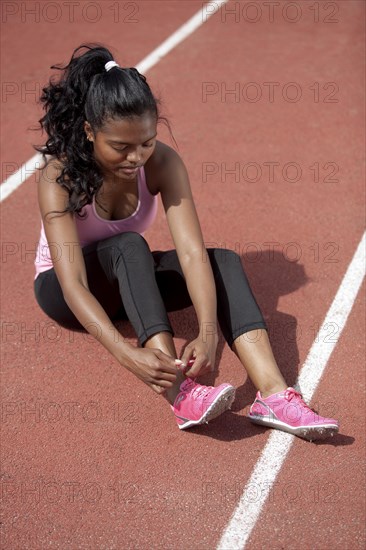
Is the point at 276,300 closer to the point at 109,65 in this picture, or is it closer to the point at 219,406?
the point at 219,406

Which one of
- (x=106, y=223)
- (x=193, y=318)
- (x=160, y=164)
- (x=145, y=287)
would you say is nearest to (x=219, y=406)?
(x=145, y=287)

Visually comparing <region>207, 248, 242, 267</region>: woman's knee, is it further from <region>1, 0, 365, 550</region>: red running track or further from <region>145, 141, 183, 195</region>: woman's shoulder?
<region>1, 0, 365, 550</region>: red running track

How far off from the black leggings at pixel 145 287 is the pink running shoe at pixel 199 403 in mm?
308

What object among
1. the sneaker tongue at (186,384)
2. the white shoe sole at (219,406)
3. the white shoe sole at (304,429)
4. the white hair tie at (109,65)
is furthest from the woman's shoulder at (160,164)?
the white shoe sole at (304,429)

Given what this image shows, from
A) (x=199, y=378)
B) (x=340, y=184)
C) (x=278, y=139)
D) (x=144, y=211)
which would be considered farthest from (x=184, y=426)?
(x=278, y=139)

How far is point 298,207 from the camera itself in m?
5.51

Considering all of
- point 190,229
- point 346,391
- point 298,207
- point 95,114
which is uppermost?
point 95,114

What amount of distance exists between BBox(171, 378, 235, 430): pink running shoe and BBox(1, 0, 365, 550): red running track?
0.14 m

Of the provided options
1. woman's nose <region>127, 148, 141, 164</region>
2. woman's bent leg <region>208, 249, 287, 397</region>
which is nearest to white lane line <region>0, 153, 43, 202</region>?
woman's nose <region>127, 148, 141, 164</region>

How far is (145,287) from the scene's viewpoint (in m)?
3.84

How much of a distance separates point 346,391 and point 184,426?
863 millimetres

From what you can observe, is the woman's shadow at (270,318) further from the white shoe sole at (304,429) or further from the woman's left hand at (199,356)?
the woman's left hand at (199,356)

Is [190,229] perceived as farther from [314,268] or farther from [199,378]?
[314,268]

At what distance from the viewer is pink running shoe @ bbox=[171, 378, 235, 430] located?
366cm
